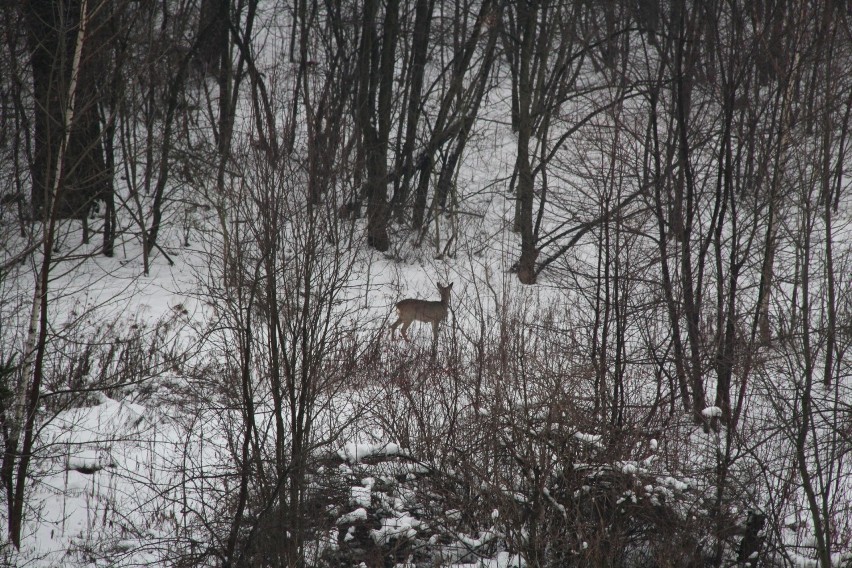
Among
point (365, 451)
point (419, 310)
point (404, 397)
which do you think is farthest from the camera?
point (419, 310)

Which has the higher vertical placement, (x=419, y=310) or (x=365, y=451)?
(x=419, y=310)

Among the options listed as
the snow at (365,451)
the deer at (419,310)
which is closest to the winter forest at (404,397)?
the snow at (365,451)

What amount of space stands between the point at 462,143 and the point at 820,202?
34.1 feet

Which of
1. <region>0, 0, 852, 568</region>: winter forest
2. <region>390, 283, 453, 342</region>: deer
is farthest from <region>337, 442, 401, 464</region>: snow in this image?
<region>390, 283, 453, 342</region>: deer

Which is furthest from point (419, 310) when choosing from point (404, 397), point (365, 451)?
point (365, 451)

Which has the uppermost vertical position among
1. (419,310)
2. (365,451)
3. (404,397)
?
(419,310)

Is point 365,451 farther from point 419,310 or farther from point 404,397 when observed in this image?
point 419,310

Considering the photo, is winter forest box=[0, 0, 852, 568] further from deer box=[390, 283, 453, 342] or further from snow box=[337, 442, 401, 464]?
deer box=[390, 283, 453, 342]

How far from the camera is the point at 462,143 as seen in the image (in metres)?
16.8

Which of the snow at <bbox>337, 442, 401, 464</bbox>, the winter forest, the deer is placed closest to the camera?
the winter forest

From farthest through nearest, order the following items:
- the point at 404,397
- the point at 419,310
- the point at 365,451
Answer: the point at 419,310
the point at 404,397
the point at 365,451

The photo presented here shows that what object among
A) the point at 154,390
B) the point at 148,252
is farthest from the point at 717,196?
the point at 148,252

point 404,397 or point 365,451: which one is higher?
point 404,397

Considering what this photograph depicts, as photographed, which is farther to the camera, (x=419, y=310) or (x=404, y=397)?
(x=419, y=310)
